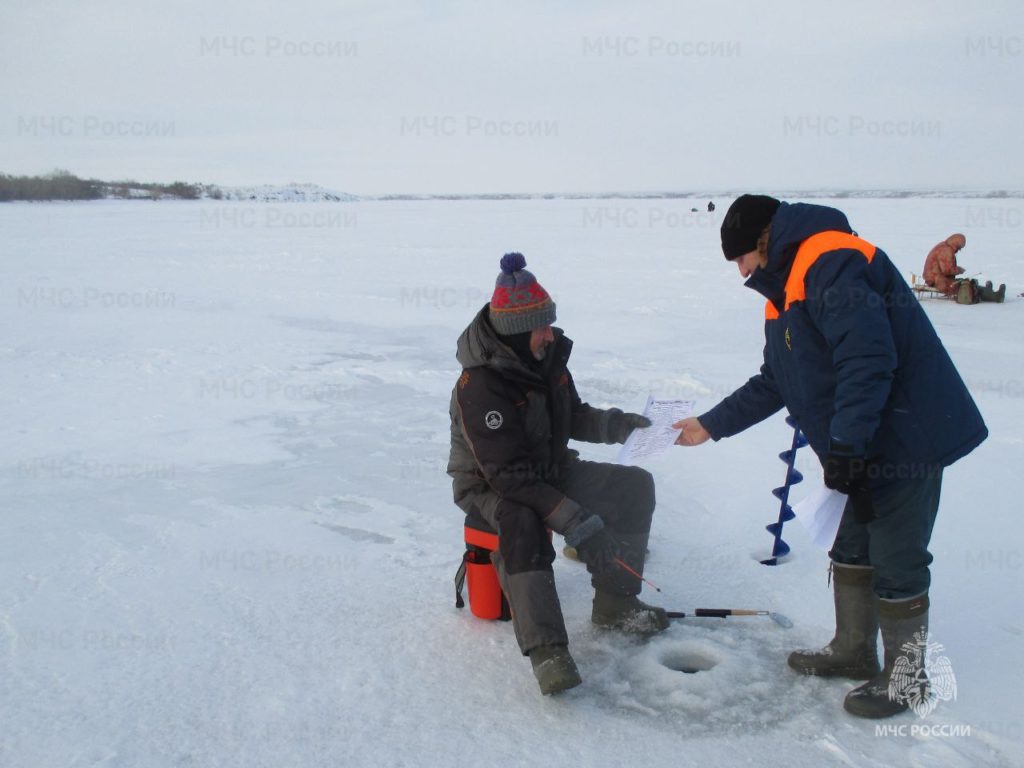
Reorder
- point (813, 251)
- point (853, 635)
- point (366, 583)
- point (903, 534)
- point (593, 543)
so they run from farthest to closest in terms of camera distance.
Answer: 1. point (366, 583)
2. point (593, 543)
3. point (853, 635)
4. point (903, 534)
5. point (813, 251)

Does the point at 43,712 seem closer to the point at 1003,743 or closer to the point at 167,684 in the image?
the point at 167,684

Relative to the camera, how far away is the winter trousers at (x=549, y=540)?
9.22 ft

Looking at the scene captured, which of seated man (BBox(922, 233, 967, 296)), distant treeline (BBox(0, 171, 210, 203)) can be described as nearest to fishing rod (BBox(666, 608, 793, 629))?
seated man (BBox(922, 233, 967, 296))

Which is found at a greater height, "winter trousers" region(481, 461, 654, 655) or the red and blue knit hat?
the red and blue knit hat

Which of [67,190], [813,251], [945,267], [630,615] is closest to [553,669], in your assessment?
[630,615]

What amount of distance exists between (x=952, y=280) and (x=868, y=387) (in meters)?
11.0

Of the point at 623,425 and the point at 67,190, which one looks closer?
the point at 623,425

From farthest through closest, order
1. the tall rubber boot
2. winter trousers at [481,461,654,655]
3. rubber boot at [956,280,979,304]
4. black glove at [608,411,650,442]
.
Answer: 1. rubber boot at [956,280,979,304]
2. black glove at [608,411,650,442]
3. the tall rubber boot
4. winter trousers at [481,461,654,655]

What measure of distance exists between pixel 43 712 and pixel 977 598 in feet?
11.3

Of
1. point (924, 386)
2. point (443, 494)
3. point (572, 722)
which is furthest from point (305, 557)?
point (924, 386)

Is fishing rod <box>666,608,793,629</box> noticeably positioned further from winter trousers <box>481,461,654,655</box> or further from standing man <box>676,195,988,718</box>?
standing man <box>676,195,988,718</box>

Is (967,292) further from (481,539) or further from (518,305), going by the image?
(481,539)

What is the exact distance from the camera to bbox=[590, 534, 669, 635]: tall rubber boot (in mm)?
3150

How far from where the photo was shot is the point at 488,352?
10.1 ft
